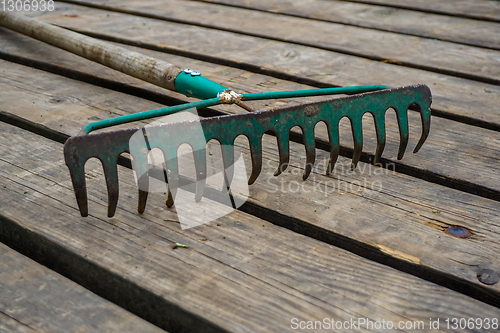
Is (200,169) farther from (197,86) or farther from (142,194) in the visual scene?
(197,86)

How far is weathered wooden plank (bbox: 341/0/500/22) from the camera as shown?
9.12ft

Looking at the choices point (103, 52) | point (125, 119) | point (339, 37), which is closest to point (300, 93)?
point (125, 119)

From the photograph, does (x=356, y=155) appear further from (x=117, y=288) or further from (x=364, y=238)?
(x=117, y=288)

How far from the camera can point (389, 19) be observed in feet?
9.10

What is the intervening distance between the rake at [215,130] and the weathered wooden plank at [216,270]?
90mm

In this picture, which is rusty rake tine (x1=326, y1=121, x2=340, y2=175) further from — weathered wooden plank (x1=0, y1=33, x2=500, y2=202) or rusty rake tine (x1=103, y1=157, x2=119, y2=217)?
rusty rake tine (x1=103, y1=157, x2=119, y2=217)

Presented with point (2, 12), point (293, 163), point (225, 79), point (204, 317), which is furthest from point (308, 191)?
point (2, 12)

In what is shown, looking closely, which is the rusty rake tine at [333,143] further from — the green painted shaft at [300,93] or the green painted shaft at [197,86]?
the green painted shaft at [197,86]

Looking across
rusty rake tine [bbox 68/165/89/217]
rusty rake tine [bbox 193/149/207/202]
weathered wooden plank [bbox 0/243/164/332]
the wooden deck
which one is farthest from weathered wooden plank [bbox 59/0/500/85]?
weathered wooden plank [bbox 0/243/164/332]

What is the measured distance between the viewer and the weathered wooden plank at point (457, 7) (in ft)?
9.12

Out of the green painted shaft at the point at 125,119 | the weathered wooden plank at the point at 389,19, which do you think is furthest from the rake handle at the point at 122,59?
the weathered wooden plank at the point at 389,19

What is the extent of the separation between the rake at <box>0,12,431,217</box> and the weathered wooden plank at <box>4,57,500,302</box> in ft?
0.19

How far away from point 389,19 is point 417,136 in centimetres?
145

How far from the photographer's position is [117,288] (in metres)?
0.98
